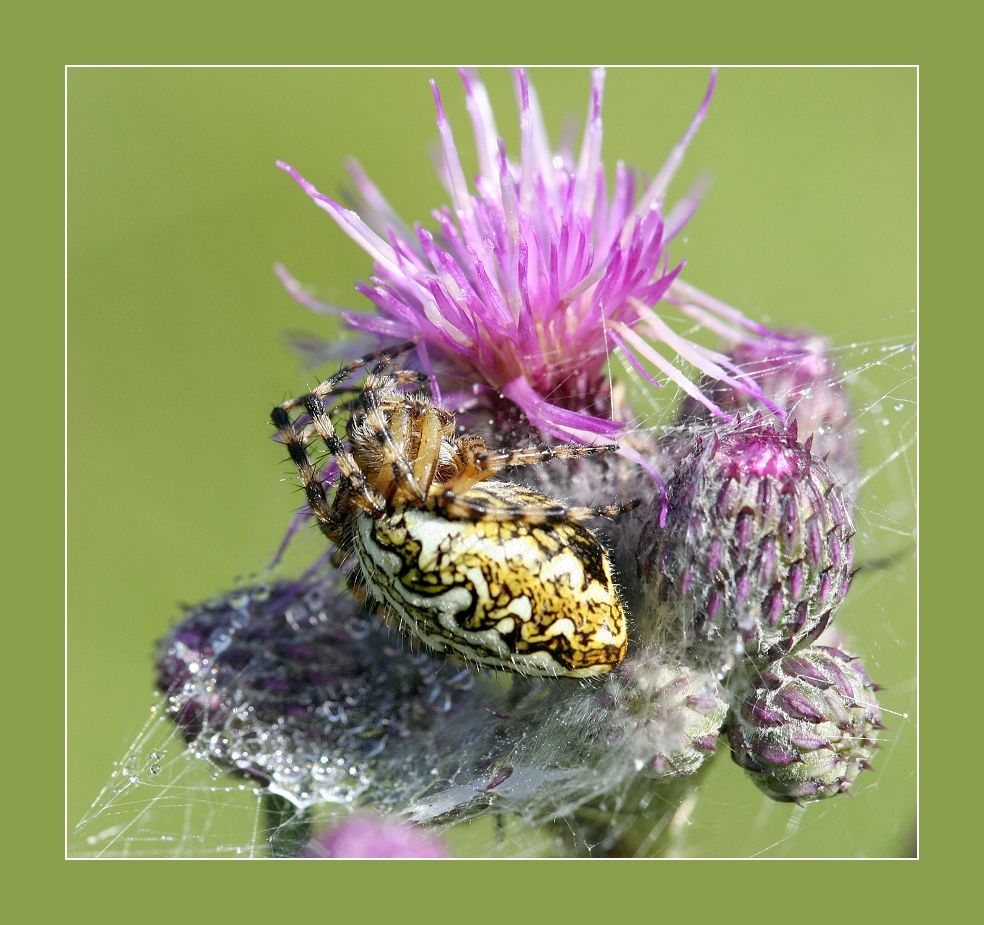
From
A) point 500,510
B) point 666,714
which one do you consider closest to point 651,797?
point 666,714

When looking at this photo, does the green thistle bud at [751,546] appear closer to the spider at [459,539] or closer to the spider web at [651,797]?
the spider at [459,539]

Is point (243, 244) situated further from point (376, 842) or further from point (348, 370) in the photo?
point (376, 842)

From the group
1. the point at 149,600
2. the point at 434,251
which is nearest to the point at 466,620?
the point at 434,251

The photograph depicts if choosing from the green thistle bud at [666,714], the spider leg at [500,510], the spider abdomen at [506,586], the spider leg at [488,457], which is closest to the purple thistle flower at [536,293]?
the spider leg at [488,457]

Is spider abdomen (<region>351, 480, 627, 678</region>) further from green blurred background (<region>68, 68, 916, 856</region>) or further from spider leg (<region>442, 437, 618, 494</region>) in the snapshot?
green blurred background (<region>68, 68, 916, 856</region>)

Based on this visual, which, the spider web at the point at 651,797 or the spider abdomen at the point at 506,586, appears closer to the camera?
the spider abdomen at the point at 506,586

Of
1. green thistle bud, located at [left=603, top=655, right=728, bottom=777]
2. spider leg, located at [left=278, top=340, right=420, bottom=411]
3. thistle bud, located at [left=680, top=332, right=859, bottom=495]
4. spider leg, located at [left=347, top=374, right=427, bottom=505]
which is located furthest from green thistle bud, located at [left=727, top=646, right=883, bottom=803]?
spider leg, located at [left=278, top=340, right=420, bottom=411]
